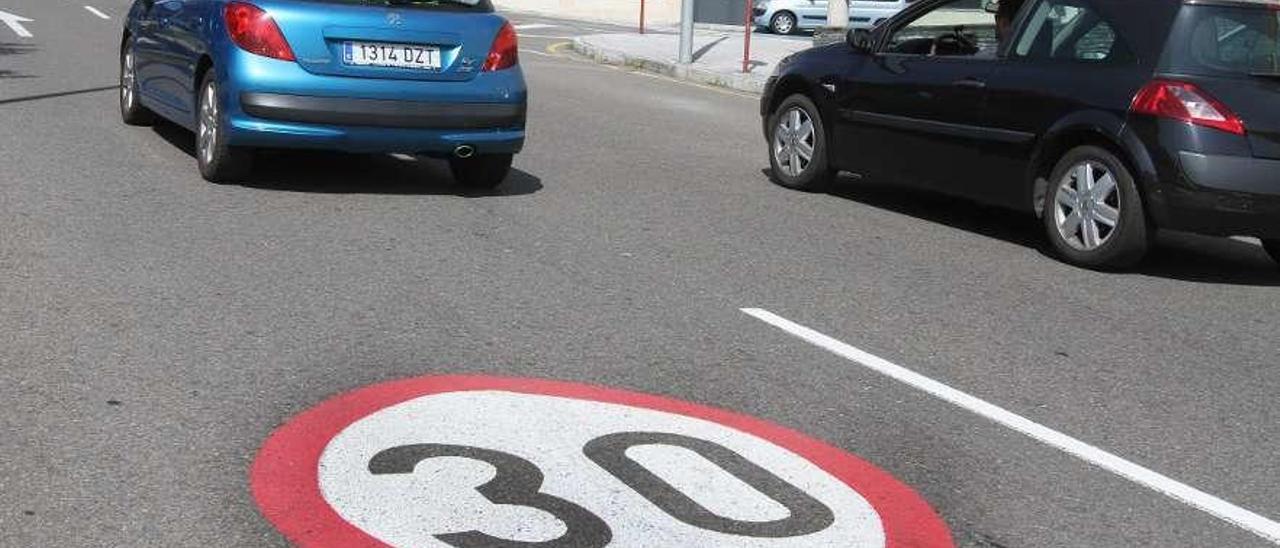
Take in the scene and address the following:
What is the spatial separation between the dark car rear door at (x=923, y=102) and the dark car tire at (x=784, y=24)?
29.9 meters

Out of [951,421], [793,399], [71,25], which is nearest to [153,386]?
[793,399]

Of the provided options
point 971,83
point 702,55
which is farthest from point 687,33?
point 971,83

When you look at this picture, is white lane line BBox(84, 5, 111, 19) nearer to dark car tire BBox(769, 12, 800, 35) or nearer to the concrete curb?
the concrete curb

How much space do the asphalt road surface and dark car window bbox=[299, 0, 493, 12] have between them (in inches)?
43.3

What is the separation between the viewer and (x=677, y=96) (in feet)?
62.6

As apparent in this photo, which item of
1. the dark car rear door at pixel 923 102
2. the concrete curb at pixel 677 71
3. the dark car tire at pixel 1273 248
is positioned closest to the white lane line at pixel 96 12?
the concrete curb at pixel 677 71

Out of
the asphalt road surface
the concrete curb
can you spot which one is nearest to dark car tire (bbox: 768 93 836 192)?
the asphalt road surface

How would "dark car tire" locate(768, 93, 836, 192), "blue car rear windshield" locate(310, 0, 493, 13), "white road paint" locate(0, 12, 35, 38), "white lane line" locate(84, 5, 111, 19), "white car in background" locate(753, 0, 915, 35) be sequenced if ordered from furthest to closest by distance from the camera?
"white car in background" locate(753, 0, 915, 35) < "white lane line" locate(84, 5, 111, 19) < "white road paint" locate(0, 12, 35, 38) < "dark car tire" locate(768, 93, 836, 192) < "blue car rear windshield" locate(310, 0, 493, 13)

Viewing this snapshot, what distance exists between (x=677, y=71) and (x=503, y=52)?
1323 cm

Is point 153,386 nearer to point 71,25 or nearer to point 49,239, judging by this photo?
point 49,239

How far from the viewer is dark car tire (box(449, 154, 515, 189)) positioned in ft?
33.4

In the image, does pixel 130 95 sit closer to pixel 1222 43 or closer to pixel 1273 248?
pixel 1222 43

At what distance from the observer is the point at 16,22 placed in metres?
25.6

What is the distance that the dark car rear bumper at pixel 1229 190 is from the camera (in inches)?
322
